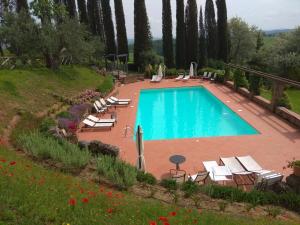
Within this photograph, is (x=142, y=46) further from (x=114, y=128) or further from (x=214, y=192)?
(x=214, y=192)

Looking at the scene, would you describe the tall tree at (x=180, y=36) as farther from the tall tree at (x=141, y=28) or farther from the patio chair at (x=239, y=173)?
the patio chair at (x=239, y=173)

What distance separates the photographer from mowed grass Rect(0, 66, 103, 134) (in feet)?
41.0

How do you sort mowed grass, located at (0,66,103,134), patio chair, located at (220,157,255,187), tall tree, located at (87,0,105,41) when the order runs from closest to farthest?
1. patio chair, located at (220,157,255,187)
2. mowed grass, located at (0,66,103,134)
3. tall tree, located at (87,0,105,41)

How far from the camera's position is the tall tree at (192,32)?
31812mm

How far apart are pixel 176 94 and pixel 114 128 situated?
989 cm

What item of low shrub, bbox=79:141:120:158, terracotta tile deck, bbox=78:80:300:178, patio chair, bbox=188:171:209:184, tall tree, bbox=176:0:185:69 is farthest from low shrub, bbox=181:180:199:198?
tall tree, bbox=176:0:185:69

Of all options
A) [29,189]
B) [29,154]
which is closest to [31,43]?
[29,154]

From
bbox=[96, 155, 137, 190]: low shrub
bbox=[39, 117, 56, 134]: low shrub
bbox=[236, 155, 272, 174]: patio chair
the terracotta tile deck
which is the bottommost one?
the terracotta tile deck

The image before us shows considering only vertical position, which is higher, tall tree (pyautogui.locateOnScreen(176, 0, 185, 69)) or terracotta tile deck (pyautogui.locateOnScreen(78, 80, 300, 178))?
tall tree (pyautogui.locateOnScreen(176, 0, 185, 69))

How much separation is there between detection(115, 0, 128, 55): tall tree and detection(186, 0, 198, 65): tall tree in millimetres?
7204

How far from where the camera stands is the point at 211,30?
34344mm

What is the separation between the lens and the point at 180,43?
33219 millimetres

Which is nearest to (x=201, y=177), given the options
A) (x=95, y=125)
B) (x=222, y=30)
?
(x=95, y=125)

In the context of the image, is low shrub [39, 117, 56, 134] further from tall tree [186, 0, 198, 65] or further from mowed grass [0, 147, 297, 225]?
tall tree [186, 0, 198, 65]
